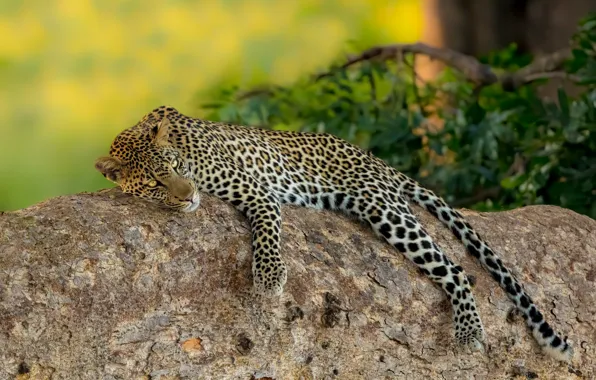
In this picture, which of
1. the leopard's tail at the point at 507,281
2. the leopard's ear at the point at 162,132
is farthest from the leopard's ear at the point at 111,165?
the leopard's tail at the point at 507,281

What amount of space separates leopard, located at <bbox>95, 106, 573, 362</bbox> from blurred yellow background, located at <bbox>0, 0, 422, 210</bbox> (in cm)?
1217

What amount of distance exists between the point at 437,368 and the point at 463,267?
81 cm

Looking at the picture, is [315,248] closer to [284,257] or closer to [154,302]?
[284,257]

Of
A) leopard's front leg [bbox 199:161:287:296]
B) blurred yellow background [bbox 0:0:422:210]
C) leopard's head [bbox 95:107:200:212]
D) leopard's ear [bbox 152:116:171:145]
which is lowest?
blurred yellow background [bbox 0:0:422:210]

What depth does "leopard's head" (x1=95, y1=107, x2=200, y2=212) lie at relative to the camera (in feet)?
20.7

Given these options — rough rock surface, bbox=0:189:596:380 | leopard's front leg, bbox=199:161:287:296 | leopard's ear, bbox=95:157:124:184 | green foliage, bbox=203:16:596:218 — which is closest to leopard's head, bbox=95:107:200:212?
leopard's ear, bbox=95:157:124:184

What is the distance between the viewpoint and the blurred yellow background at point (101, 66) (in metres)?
21.0

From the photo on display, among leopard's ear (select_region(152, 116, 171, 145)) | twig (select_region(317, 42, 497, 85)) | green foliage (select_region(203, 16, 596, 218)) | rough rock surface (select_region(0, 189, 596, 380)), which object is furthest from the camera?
twig (select_region(317, 42, 497, 85))

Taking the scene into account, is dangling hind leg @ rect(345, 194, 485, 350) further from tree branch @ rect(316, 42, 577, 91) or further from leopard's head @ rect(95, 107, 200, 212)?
tree branch @ rect(316, 42, 577, 91)

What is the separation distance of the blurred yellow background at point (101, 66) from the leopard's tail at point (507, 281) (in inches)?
490

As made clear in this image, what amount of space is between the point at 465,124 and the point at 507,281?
5.00m

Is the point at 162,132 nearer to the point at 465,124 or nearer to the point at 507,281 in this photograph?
the point at 507,281

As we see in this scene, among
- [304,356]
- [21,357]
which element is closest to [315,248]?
[304,356]

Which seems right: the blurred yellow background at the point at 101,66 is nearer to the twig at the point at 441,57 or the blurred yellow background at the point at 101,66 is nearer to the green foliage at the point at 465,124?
the green foliage at the point at 465,124
